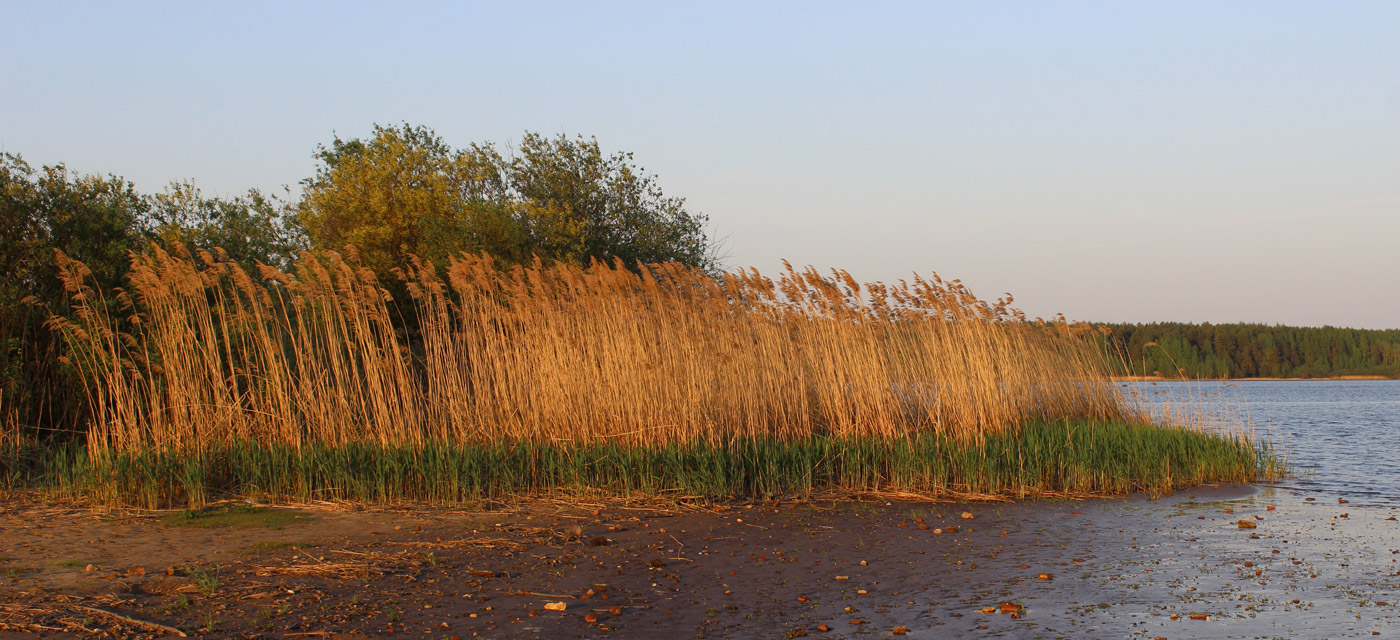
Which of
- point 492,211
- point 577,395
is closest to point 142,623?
point 577,395

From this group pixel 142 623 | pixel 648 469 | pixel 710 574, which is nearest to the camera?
pixel 142 623

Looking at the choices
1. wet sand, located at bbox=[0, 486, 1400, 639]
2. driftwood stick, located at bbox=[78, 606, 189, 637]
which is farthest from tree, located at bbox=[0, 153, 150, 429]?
driftwood stick, located at bbox=[78, 606, 189, 637]

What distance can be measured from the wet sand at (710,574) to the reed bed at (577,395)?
704 millimetres

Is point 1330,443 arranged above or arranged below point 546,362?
below

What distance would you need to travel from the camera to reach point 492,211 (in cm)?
1877

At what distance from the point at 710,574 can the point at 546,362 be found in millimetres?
4555

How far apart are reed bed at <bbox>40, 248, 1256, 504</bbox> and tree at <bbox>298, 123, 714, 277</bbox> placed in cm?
663

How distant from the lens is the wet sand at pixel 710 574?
488 cm

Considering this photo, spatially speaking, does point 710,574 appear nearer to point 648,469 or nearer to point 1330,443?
point 648,469

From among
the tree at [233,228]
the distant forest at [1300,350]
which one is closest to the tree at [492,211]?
the tree at [233,228]

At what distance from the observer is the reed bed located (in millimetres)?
8898

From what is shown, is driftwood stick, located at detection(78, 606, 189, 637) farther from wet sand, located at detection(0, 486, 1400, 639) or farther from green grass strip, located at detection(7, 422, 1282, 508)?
green grass strip, located at detection(7, 422, 1282, 508)

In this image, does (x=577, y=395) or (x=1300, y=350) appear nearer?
(x=577, y=395)

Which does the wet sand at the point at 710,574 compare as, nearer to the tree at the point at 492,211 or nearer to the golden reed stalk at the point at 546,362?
the golden reed stalk at the point at 546,362
